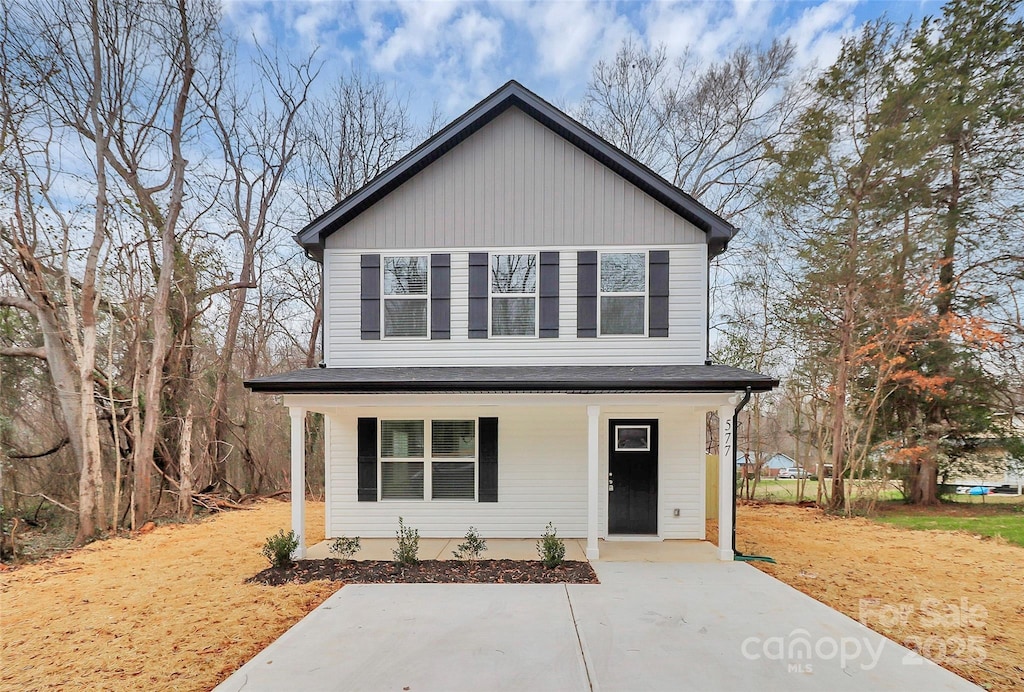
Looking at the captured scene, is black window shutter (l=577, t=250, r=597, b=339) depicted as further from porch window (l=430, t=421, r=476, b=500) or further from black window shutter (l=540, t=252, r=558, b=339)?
porch window (l=430, t=421, r=476, b=500)

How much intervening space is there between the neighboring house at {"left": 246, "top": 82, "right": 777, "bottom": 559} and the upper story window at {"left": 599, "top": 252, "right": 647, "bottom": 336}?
2cm

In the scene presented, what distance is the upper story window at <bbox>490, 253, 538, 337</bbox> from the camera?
8156mm

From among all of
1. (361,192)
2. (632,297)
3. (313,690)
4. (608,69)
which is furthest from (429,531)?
(608,69)

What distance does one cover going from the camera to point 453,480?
7977mm

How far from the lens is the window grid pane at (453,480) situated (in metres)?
7.95

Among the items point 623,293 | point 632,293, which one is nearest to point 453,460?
point 623,293

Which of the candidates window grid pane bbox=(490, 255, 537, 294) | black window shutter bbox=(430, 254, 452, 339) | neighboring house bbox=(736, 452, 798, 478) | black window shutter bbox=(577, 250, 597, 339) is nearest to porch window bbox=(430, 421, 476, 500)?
black window shutter bbox=(430, 254, 452, 339)

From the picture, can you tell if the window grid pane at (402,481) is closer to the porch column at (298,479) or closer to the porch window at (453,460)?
the porch window at (453,460)

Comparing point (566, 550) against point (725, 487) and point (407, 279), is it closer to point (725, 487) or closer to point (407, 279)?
point (725, 487)

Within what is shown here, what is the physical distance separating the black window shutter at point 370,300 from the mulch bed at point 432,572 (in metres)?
3.59

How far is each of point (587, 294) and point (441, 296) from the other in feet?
8.19

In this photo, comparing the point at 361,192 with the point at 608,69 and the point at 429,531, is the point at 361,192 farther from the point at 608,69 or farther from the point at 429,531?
the point at 608,69

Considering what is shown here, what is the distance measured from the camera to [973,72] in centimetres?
1139

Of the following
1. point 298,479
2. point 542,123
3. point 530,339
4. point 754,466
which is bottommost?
point 754,466
